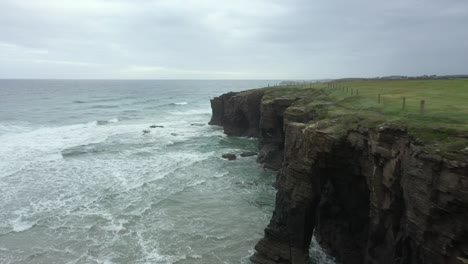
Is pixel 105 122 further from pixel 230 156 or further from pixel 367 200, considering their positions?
pixel 367 200

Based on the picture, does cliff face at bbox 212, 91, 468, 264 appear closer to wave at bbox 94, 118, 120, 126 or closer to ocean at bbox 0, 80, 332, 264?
ocean at bbox 0, 80, 332, 264

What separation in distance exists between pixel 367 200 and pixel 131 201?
18345 millimetres

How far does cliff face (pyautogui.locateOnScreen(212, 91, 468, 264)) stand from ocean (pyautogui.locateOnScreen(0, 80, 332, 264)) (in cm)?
205

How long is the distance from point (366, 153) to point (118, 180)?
980 inches

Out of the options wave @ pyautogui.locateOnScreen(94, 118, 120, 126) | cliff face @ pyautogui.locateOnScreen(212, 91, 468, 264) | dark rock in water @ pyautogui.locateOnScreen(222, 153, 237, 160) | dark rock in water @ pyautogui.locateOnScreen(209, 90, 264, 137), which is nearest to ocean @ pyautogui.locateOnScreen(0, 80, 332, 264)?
dark rock in water @ pyautogui.locateOnScreen(222, 153, 237, 160)

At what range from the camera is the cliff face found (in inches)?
486

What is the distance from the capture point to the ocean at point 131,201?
22.1 meters

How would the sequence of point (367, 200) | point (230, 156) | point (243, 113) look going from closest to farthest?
1. point (367, 200)
2. point (230, 156)
3. point (243, 113)

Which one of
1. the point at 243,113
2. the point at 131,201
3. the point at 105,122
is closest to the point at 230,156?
the point at 131,201

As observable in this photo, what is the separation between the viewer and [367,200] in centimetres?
1931

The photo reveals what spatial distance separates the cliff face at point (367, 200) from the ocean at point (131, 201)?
2.05 meters

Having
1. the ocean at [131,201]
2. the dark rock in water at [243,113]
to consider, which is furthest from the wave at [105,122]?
the dark rock in water at [243,113]

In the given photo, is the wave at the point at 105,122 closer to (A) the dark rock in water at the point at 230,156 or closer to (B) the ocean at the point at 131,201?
(B) the ocean at the point at 131,201

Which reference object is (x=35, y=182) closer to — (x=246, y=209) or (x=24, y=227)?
(x=24, y=227)
